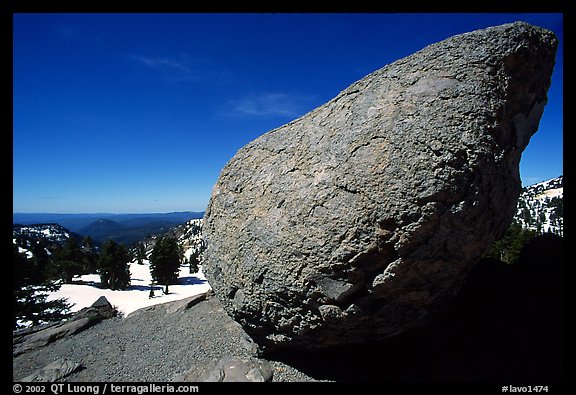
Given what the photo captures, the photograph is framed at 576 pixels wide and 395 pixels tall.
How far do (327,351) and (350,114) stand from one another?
7078 millimetres

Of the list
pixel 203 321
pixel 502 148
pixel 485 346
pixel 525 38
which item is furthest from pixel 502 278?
pixel 203 321

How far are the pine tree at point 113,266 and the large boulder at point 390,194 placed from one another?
51.4 meters

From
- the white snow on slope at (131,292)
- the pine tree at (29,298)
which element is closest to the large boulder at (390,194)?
the pine tree at (29,298)

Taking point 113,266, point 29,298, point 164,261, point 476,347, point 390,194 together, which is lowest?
point 113,266

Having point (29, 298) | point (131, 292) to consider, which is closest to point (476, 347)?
point (29, 298)

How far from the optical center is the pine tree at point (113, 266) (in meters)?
49.1

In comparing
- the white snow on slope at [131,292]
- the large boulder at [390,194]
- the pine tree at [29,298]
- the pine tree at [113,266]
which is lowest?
the white snow on slope at [131,292]

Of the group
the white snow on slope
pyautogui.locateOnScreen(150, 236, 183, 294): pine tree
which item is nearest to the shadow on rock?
the white snow on slope

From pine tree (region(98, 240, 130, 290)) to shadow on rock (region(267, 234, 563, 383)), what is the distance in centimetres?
5149

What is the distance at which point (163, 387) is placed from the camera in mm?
7828

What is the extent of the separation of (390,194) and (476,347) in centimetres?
558

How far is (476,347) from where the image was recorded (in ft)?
25.2

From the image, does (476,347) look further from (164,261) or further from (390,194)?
(164,261)

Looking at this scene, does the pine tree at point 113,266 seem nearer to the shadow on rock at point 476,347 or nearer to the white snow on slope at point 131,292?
the white snow on slope at point 131,292
